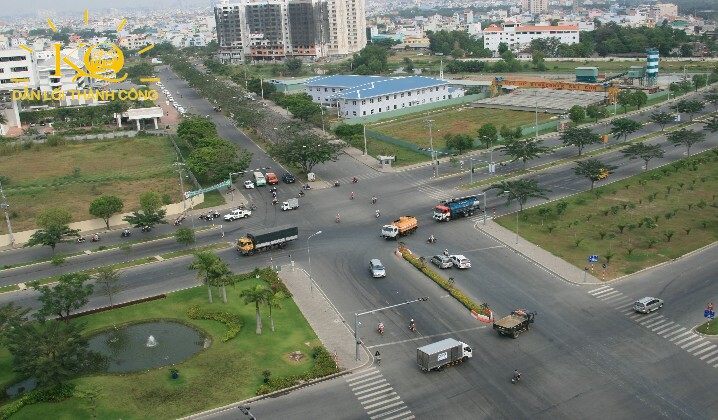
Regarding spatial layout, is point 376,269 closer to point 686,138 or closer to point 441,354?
point 441,354

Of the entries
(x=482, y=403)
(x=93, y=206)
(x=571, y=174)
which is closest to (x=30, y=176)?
(x=93, y=206)

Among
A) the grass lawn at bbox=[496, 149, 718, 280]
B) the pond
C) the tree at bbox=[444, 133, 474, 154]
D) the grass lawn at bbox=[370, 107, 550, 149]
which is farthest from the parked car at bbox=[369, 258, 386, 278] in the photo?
the grass lawn at bbox=[370, 107, 550, 149]

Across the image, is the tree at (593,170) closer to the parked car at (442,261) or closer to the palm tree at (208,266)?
the parked car at (442,261)

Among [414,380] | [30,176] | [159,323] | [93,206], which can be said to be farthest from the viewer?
[30,176]

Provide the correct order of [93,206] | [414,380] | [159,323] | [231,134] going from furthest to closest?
[231,134]
[93,206]
[159,323]
[414,380]

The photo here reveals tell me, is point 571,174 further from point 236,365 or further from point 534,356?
point 236,365

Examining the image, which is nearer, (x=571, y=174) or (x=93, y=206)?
(x=93, y=206)
